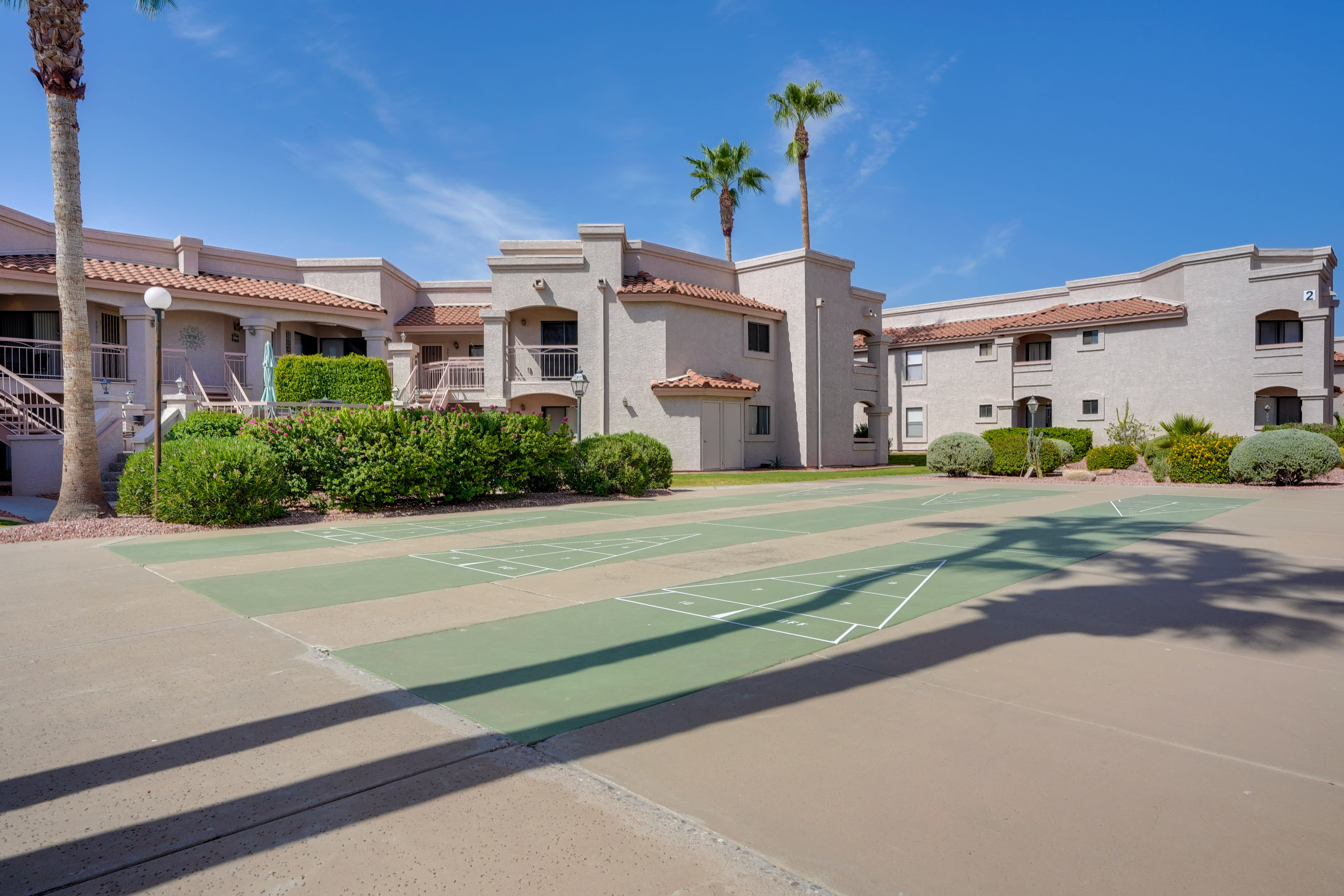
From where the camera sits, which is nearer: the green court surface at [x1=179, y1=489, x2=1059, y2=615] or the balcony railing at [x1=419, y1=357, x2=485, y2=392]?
the green court surface at [x1=179, y1=489, x2=1059, y2=615]

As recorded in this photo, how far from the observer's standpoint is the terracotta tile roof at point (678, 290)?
1155 inches

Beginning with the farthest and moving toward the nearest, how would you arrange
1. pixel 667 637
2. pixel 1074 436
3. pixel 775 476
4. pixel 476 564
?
pixel 1074 436, pixel 775 476, pixel 476 564, pixel 667 637

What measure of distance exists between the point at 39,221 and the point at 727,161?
1183 inches

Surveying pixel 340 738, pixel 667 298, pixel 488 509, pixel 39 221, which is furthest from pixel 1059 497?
pixel 39 221

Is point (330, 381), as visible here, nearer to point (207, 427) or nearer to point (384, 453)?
point (207, 427)

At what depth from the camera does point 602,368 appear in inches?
1169

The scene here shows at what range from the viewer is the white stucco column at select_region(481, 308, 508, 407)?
2939cm

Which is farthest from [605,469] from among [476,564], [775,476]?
[775,476]

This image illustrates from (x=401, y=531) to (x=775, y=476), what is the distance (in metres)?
16.8

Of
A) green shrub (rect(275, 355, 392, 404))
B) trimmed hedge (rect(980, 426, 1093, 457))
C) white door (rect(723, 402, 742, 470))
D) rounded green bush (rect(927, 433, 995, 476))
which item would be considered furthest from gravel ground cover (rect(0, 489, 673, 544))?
trimmed hedge (rect(980, 426, 1093, 457))

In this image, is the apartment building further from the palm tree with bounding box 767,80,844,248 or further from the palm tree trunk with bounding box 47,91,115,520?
the palm tree trunk with bounding box 47,91,115,520

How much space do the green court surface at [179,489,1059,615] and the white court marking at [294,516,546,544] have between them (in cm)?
73

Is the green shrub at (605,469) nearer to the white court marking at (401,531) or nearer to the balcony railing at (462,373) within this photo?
the white court marking at (401,531)

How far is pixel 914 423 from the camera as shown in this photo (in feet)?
148
